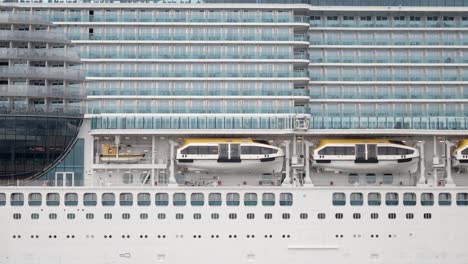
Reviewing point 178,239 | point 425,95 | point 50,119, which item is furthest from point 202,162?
point 425,95

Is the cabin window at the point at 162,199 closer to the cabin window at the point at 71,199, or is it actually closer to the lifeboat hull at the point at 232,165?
the lifeboat hull at the point at 232,165

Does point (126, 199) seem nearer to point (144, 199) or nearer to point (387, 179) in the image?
point (144, 199)

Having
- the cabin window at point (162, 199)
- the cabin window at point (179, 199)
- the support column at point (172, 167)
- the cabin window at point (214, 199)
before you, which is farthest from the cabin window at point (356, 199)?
the cabin window at point (162, 199)

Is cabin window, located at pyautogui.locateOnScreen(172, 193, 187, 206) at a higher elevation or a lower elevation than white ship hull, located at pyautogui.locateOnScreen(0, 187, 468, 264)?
higher

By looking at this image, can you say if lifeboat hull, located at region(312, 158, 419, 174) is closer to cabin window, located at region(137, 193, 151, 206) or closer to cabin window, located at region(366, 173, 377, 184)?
cabin window, located at region(366, 173, 377, 184)

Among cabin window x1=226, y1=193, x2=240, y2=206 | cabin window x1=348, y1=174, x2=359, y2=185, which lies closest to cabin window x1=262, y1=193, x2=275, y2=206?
cabin window x1=226, y1=193, x2=240, y2=206

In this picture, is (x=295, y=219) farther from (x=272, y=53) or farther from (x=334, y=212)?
(x=272, y=53)

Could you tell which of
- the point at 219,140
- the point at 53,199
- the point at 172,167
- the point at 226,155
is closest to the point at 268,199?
the point at 226,155
